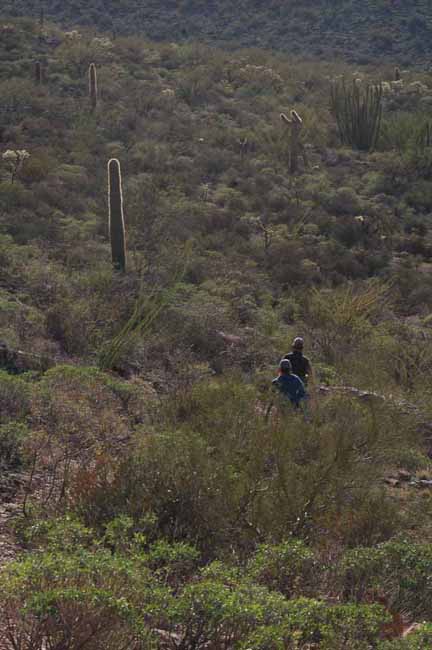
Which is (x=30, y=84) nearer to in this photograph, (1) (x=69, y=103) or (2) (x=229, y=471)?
(1) (x=69, y=103)

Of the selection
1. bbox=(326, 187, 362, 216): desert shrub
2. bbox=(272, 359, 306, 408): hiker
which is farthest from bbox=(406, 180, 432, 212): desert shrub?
bbox=(272, 359, 306, 408): hiker

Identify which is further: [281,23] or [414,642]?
[281,23]

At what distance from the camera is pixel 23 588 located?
4133 mm

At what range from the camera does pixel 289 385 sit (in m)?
9.43

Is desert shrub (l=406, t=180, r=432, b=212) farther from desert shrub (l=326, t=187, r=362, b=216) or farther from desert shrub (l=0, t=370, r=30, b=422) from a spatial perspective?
desert shrub (l=0, t=370, r=30, b=422)

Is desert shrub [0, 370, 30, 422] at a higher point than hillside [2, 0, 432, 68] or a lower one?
lower

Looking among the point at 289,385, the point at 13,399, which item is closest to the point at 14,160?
the point at 289,385

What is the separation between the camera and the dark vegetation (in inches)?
175

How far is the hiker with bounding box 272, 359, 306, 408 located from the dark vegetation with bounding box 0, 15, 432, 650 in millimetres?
253

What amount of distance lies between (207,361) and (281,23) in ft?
123

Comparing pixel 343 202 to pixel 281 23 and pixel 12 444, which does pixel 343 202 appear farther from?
pixel 281 23

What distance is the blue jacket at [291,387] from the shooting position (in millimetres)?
9266

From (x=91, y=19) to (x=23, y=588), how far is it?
43.5 meters

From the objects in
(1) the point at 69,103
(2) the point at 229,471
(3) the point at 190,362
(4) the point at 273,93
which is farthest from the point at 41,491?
(4) the point at 273,93
